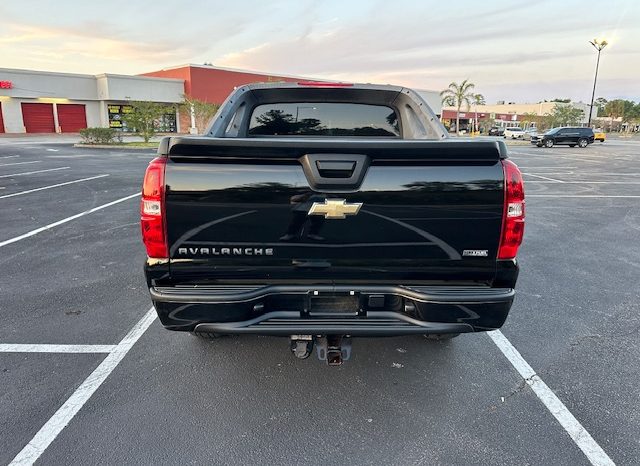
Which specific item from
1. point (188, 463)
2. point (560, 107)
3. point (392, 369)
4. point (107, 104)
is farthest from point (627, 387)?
point (560, 107)

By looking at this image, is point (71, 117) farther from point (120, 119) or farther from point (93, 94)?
point (120, 119)

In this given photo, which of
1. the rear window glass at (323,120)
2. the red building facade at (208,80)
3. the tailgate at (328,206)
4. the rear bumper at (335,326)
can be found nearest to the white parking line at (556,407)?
the rear bumper at (335,326)

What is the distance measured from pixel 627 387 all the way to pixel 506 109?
408 feet

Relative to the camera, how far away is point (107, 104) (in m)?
45.9

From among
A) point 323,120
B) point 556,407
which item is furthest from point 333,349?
point 323,120

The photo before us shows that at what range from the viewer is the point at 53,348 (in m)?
3.57

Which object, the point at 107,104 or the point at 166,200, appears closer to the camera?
the point at 166,200

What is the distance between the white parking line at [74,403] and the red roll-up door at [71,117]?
50.2m

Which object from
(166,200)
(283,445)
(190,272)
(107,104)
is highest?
(107,104)

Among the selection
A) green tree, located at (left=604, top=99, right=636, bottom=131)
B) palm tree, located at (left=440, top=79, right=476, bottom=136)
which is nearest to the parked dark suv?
palm tree, located at (left=440, top=79, right=476, bottom=136)

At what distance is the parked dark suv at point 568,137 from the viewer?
3578cm

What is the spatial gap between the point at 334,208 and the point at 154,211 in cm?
101

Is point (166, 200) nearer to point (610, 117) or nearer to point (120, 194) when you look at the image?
point (120, 194)

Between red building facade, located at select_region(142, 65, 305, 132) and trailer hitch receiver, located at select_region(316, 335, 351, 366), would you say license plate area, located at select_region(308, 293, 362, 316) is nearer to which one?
trailer hitch receiver, located at select_region(316, 335, 351, 366)
